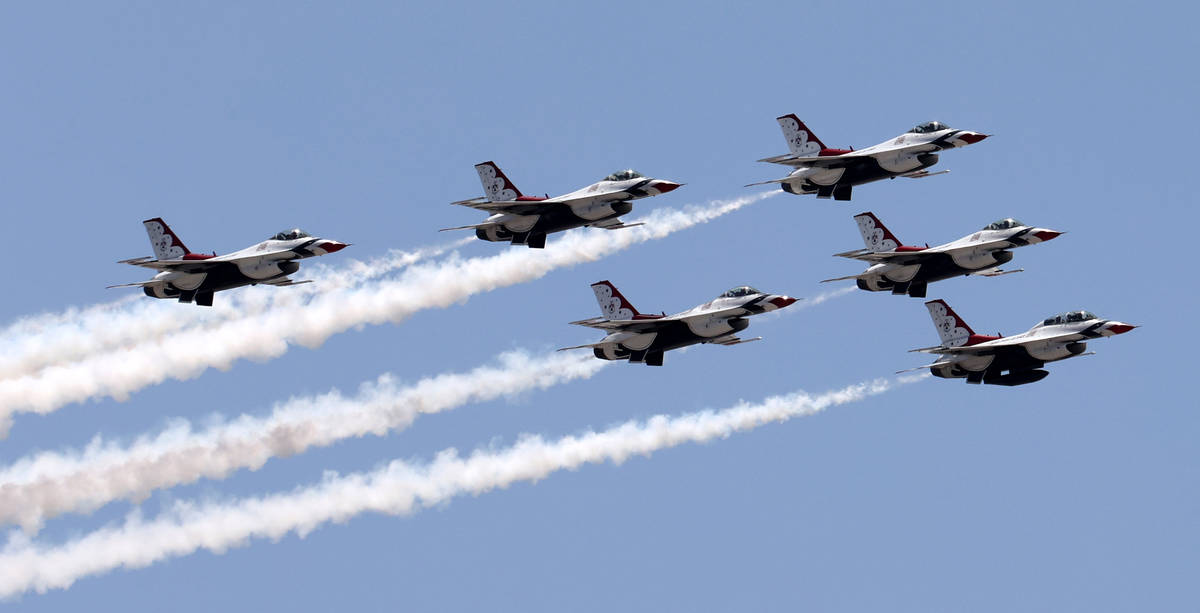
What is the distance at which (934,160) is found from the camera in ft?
537

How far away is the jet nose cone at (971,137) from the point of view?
16288 centimetres

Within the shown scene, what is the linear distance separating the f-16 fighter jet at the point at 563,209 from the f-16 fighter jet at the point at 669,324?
422cm

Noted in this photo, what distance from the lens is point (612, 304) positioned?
519 feet

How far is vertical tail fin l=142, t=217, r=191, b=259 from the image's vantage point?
157375 millimetres

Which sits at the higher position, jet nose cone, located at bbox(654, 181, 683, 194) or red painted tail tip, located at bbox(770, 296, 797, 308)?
jet nose cone, located at bbox(654, 181, 683, 194)

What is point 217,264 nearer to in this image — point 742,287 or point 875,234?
point 742,287

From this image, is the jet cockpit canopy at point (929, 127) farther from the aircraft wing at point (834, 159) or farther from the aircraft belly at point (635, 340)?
the aircraft belly at point (635, 340)

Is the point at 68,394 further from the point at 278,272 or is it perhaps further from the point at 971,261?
the point at 971,261

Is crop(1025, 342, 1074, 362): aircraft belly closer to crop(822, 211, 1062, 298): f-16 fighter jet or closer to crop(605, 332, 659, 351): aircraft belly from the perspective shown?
crop(822, 211, 1062, 298): f-16 fighter jet

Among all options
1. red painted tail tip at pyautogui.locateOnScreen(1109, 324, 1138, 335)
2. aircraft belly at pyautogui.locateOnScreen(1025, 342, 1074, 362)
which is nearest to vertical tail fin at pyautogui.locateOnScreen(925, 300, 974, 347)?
aircraft belly at pyautogui.locateOnScreen(1025, 342, 1074, 362)

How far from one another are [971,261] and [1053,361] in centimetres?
683

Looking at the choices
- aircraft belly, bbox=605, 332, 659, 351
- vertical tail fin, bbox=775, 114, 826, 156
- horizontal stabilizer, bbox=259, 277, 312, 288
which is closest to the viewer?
aircraft belly, bbox=605, 332, 659, 351

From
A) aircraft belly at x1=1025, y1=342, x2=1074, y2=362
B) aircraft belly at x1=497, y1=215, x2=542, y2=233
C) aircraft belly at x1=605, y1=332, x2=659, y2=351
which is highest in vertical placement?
aircraft belly at x1=497, y1=215, x2=542, y2=233

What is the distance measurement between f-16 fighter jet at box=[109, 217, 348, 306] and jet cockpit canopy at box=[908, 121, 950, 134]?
97.2 ft
